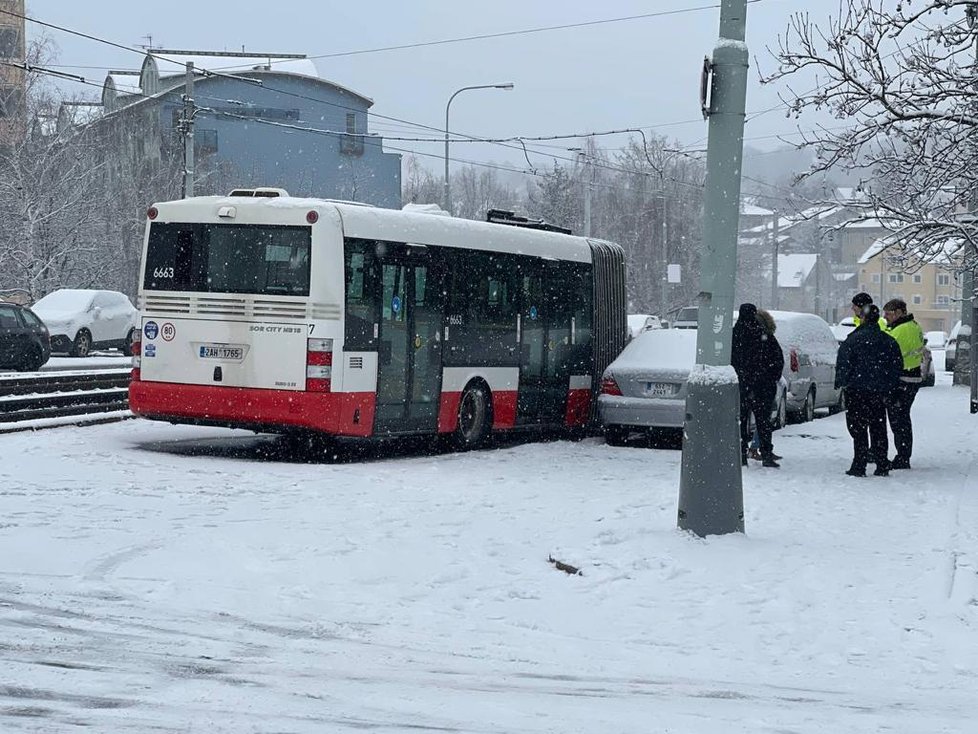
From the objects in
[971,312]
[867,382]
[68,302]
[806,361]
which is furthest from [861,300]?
[68,302]

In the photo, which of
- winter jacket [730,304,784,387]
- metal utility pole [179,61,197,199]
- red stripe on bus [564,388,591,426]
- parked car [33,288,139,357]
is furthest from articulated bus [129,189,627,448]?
parked car [33,288,139,357]

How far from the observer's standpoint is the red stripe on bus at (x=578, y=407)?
1922 centimetres

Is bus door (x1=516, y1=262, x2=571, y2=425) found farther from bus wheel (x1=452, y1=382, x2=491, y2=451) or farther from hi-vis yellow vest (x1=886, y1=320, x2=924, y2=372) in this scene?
hi-vis yellow vest (x1=886, y1=320, x2=924, y2=372)

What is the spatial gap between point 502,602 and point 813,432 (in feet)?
43.8

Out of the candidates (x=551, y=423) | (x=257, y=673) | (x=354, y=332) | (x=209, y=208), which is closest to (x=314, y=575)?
(x=257, y=673)

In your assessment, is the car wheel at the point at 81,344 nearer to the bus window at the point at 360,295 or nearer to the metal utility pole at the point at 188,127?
the metal utility pole at the point at 188,127

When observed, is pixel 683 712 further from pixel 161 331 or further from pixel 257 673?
pixel 161 331

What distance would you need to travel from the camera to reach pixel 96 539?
360 inches

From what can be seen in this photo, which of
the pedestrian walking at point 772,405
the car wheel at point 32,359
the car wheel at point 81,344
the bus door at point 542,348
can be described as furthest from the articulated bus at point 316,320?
the car wheel at point 81,344

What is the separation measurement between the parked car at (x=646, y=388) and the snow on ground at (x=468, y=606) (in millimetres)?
4793

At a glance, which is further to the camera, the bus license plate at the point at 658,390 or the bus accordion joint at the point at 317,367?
the bus license plate at the point at 658,390

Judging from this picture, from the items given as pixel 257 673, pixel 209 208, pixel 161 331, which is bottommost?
pixel 257 673

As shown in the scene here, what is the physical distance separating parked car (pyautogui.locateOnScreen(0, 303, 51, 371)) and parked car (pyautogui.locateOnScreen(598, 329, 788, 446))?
13111mm

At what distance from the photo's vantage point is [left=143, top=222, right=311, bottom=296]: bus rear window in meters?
14.6
